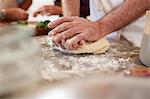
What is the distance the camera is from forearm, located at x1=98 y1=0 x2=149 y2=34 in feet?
3.56

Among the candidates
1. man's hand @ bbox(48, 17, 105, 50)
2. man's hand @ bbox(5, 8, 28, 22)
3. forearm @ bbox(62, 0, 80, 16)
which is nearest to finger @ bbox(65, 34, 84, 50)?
man's hand @ bbox(48, 17, 105, 50)

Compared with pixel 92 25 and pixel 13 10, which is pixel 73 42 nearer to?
pixel 92 25

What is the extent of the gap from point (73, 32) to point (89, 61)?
139 mm

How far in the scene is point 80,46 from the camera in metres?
1.02

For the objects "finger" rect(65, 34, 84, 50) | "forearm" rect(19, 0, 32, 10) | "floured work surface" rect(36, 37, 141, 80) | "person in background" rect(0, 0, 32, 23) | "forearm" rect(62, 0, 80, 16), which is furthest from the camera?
"forearm" rect(19, 0, 32, 10)

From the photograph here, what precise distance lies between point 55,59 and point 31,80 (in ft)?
1.95

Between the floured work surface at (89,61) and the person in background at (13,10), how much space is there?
100 centimetres

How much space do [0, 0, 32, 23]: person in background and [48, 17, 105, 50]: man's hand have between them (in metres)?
0.91

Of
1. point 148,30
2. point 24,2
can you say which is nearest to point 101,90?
point 148,30

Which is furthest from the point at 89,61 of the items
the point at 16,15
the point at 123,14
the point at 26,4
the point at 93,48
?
the point at 26,4

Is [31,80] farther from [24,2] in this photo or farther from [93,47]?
[24,2]

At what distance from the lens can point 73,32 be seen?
40.4 inches

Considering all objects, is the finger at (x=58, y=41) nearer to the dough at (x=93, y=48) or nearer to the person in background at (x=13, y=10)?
the dough at (x=93, y=48)

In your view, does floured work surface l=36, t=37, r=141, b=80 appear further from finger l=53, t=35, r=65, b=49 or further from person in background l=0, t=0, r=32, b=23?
person in background l=0, t=0, r=32, b=23
